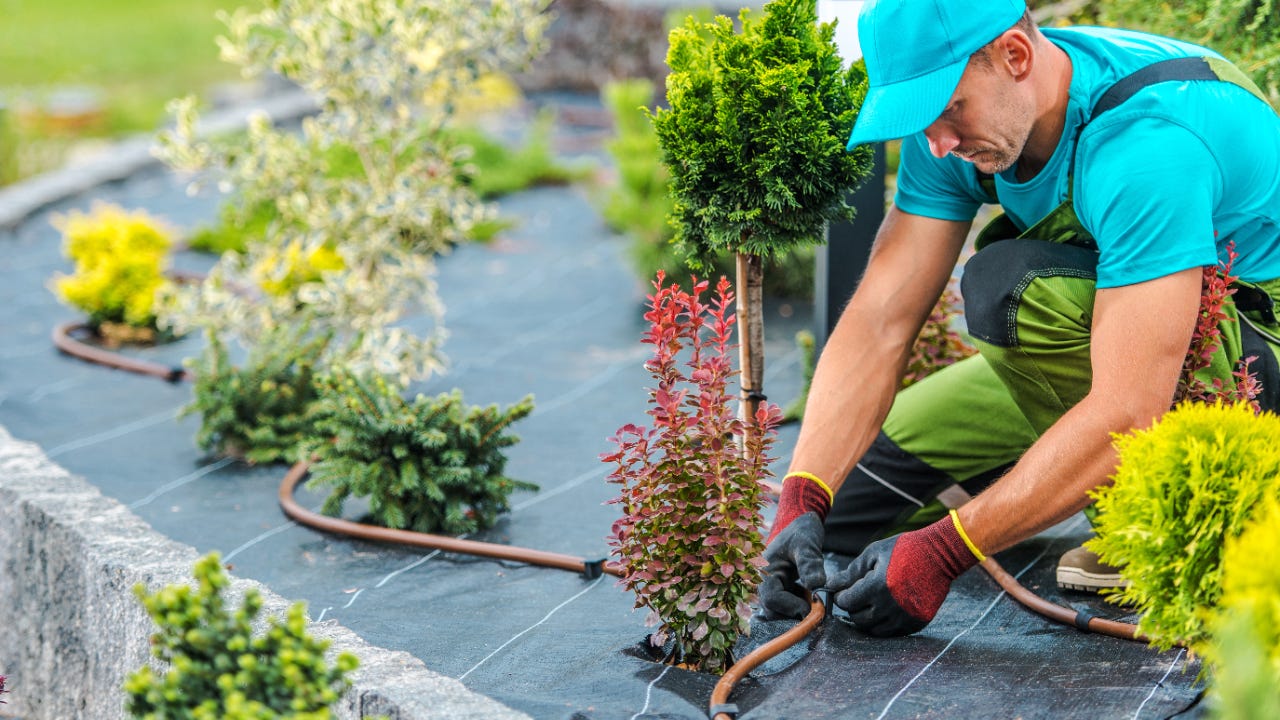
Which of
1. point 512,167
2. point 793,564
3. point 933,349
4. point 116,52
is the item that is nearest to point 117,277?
point 512,167

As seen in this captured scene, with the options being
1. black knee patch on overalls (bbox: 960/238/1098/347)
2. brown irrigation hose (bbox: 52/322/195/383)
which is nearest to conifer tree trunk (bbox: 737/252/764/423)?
black knee patch on overalls (bbox: 960/238/1098/347)

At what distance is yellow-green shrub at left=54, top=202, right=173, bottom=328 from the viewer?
16.1 feet

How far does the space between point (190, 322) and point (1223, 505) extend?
328cm

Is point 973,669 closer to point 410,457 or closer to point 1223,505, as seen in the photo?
point 1223,505

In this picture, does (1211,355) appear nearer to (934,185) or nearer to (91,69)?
(934,185)

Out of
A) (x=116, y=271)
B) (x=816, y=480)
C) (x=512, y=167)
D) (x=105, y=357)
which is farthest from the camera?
(x=512, y=167)

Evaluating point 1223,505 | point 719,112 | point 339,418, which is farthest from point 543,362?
point 1223,505

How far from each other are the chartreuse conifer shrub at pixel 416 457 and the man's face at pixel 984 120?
126cm

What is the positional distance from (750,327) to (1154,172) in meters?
0.92

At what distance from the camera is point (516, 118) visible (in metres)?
10.2

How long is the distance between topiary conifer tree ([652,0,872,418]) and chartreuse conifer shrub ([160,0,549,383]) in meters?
1.64

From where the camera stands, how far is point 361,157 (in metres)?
4.23

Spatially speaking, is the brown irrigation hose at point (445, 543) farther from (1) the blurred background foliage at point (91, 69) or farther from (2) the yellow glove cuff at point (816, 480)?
(1) the blurred background foliage at point (91, 69)

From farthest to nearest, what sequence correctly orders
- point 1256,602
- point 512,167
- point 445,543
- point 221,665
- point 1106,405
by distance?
point 512,167, point 445,543, point 1106,405, point 221,665, point 1256,602
